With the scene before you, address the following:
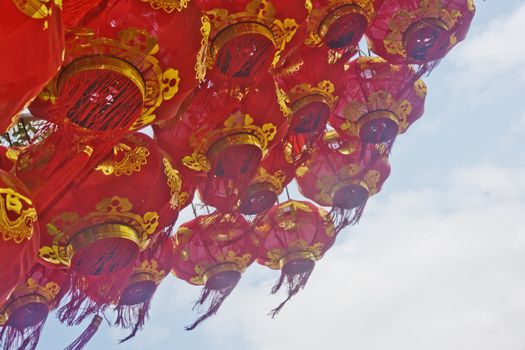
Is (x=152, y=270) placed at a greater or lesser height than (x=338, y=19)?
lesser

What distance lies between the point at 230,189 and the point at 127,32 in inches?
34.4

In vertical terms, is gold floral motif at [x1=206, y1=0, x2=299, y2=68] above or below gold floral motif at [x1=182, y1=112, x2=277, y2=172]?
above

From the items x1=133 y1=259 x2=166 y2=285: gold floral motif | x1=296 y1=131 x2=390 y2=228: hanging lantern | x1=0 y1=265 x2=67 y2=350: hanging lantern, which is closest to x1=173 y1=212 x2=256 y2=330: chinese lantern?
x1=133 y1=259 x2=166 y2=285: gold floral motif

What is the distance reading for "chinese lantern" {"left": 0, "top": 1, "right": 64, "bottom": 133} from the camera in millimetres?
993

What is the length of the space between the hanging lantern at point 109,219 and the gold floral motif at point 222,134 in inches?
7.3

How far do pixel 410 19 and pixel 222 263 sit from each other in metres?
1.06

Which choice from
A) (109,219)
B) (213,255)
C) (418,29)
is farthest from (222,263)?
(418,29)

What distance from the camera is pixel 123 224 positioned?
1796 millimetres

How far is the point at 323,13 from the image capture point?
7.29 feet

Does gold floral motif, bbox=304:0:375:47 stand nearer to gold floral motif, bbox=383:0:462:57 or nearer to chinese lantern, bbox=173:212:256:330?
gold floral motif, bbox=383:0:462:57

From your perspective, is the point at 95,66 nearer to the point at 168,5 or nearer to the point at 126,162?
the point at 168,5

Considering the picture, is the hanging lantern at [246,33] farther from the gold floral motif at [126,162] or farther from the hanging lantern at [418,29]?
the hanging lantern at [418,29]

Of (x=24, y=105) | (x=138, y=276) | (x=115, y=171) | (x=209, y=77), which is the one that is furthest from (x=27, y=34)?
(x=138, y=276)

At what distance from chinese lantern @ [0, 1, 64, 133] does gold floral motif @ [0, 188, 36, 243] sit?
0.21 meters
